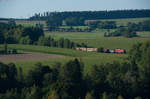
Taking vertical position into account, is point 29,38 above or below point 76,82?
above

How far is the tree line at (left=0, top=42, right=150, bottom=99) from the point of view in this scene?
2280cm

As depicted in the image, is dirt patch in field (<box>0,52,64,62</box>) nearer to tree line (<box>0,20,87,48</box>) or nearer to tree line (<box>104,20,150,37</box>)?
tree line (<box>0,20,87,48</box>)

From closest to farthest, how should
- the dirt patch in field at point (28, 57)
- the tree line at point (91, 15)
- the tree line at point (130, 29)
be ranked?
the dirt patch in field at point (28, 57) → the tree line at point (130, 29) → the tree line at point (91, 15)

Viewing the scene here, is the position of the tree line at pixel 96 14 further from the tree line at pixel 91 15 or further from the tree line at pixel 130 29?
the tree line at pixel 130 29

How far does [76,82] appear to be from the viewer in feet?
80.4

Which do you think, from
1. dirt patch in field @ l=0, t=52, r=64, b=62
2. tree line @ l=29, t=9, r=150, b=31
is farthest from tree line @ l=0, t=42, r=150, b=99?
tree line @ l=29, t=9, r=150, b=31

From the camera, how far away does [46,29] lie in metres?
85.8

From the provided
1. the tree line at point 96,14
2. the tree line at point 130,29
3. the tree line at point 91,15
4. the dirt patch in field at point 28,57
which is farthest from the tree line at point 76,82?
the tree line at point 96,14

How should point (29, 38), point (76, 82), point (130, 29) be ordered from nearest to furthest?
point (76, 82) < point (29, 38) < point (130, 29)

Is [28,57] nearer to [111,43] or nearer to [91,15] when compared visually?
[111,43]

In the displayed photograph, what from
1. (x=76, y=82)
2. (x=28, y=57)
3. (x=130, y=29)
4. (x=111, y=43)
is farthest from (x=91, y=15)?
(x=76, y=82)

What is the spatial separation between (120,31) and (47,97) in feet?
172

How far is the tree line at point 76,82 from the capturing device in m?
22.8

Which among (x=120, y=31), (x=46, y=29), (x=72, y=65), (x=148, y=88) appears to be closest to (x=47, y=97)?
(x=72, y=65)
